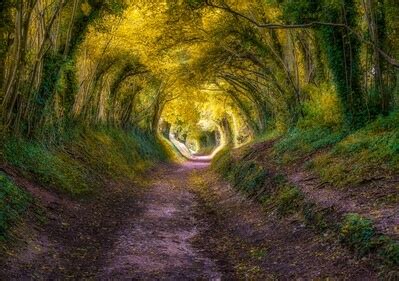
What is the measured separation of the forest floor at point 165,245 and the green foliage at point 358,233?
17 cm

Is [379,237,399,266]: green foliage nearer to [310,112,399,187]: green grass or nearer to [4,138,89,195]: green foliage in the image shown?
[310,112,399,187]: green grass

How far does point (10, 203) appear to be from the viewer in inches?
382

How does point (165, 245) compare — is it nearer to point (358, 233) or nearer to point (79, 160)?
point (358, 233)

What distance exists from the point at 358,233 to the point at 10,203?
6787mm

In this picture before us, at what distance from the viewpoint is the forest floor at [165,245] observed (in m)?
7.65

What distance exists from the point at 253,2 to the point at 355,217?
14319 mm

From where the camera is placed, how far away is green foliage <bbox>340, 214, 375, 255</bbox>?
277 inches

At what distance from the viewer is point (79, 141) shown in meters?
20.6

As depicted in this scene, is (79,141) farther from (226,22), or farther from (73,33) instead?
(226,22)

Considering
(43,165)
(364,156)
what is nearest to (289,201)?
(364,156)

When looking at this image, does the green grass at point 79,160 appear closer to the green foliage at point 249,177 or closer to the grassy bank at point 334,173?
the green foliage at point 249,177

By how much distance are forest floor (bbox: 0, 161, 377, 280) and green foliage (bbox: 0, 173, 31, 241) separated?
250 mm

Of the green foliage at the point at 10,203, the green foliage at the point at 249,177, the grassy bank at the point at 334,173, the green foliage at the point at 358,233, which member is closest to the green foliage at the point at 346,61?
the grassy bank at the point at 334,173

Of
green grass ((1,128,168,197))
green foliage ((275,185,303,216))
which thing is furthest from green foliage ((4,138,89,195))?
green foliage ((275,185,303,216))
